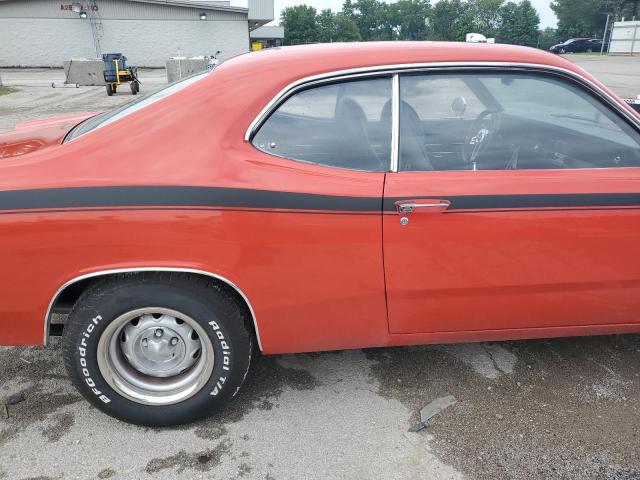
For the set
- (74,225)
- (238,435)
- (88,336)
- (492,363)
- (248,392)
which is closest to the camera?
(74,225)

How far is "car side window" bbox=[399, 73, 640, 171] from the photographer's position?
2.51 metres

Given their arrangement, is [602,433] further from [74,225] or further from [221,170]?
[74,225]

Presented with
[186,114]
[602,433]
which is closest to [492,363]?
[602,433]

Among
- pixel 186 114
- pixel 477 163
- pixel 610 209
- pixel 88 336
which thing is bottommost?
pixel 88 336

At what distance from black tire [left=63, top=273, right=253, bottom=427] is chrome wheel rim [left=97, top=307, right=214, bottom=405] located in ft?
0.08

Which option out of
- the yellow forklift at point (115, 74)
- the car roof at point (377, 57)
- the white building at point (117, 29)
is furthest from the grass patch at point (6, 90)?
the car roof at point (377, 57)

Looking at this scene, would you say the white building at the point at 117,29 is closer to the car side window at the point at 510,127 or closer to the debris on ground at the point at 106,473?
the car side window at the point at 510,127

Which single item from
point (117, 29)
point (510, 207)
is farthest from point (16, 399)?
point (117, 29)

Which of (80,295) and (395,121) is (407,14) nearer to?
(395,121)

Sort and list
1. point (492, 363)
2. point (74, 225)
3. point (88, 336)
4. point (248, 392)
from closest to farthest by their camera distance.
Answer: point (74, 225) < point (88, 336) < point (248, 392) < point (492, 363)

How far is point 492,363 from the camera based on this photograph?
3.11 meters

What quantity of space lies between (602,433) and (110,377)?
231 cm

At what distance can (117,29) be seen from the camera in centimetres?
3541

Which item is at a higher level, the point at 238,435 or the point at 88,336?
the point at 88,336
